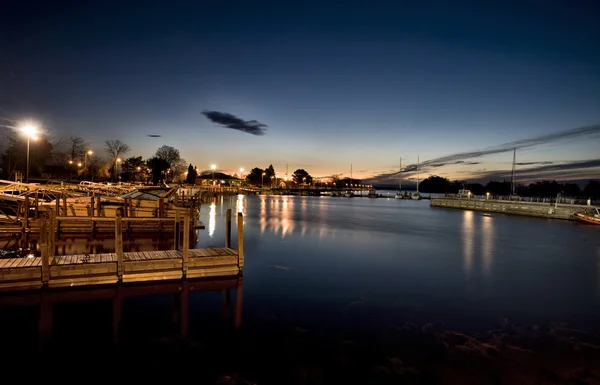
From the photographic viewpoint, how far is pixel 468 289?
14961 millimetres

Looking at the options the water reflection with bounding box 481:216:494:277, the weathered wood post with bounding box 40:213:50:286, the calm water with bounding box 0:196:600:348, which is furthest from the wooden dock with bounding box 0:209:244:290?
the water reflection with bounding box 481:216:494:277

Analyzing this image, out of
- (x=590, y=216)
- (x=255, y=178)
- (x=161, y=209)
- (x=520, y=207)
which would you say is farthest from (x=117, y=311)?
(x=255, y=178)

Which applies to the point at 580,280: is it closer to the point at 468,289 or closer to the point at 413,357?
the point at 468,289

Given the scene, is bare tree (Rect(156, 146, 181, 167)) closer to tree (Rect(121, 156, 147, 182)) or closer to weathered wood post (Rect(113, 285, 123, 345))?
tree (Rect(121, 156, 147, 182))

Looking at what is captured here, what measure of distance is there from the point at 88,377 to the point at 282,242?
62.3 ft

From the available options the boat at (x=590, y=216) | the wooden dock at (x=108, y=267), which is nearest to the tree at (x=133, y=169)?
the wooden dock at (x=108, y=267)

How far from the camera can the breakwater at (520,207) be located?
49375 millimetres

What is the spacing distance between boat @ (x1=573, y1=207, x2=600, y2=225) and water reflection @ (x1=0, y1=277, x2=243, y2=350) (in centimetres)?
4997

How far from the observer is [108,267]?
11664 millimetres

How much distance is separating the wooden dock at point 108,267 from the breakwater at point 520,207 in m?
54.2

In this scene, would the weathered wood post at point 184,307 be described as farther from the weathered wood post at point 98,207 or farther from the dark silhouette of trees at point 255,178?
the dark silhouette of trees at point 255,178

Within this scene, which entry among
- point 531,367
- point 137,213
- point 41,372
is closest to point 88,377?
point 41,372

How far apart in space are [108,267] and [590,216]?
55775 millimetres

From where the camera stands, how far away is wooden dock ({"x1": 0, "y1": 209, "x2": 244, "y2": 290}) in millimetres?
10820
